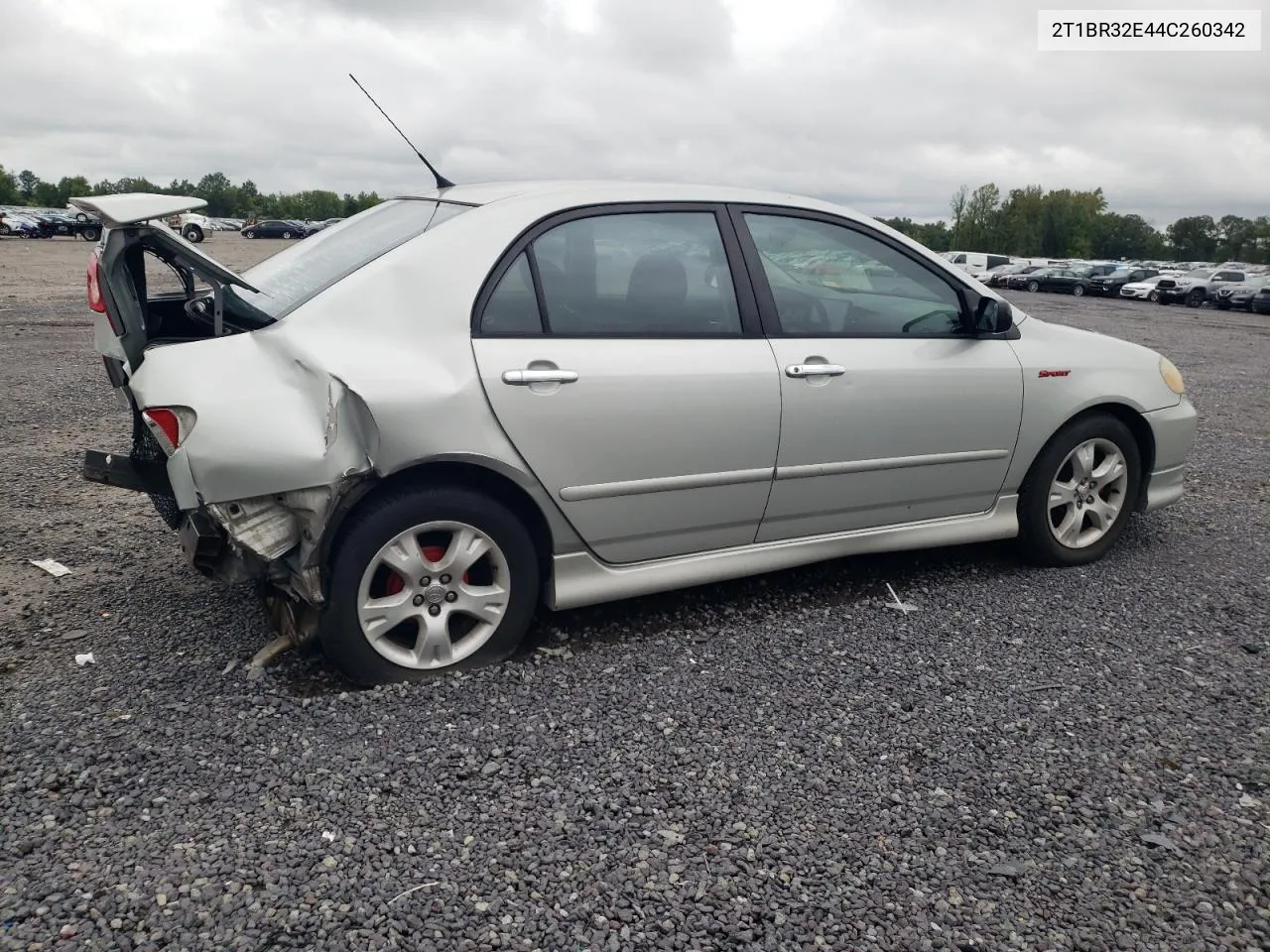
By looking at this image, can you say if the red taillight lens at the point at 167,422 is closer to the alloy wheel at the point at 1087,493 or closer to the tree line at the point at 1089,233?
the alloy wheel at the point at 1087,493

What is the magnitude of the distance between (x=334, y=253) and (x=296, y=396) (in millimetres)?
836

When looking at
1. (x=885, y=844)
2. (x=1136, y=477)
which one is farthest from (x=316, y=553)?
(x=1136, y=477)

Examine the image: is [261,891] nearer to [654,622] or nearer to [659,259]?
[654,622]

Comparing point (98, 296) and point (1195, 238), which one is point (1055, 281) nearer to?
point (98, 296)

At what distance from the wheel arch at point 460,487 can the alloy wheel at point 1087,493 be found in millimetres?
2332

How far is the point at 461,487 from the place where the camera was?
324cm

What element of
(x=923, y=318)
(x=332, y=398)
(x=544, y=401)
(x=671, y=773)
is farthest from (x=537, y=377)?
(x=923, y=318)

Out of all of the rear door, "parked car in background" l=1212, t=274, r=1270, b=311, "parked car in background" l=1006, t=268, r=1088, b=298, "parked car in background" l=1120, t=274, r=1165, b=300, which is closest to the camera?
the rear door

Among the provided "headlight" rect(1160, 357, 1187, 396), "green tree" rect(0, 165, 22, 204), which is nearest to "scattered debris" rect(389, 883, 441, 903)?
"headlight" rect(1160, 357, 1187, 396)

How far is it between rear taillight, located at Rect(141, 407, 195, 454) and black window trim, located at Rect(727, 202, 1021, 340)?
1959mm

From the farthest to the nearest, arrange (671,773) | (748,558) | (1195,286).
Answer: (1195,286) < (748,558) < (671,773)

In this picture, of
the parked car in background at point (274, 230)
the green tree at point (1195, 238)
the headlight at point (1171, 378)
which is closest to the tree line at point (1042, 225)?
the green tree at point (1195, 238)

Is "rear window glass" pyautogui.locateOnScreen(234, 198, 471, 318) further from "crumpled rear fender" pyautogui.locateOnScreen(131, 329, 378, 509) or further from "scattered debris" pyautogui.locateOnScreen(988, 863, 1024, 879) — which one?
"scattered debris" pyautogui.locateOnScreen(988, 863, 1024, 879)

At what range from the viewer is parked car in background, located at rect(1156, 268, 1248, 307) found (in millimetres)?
33781
